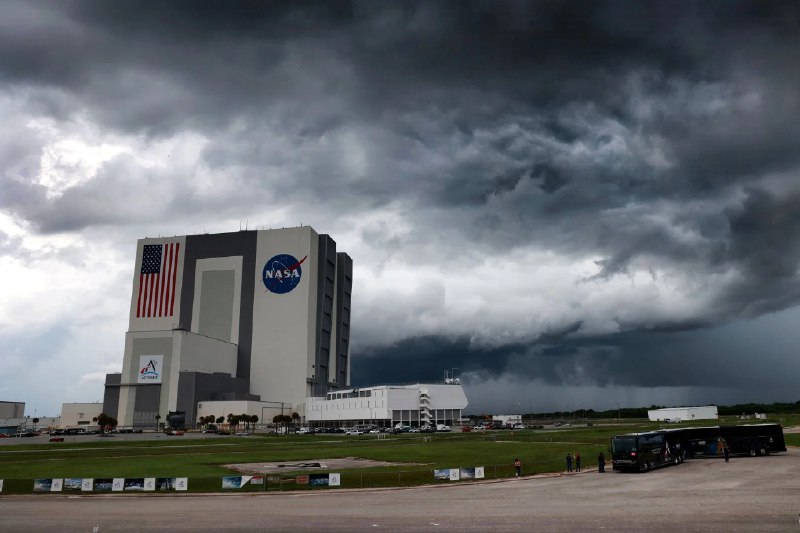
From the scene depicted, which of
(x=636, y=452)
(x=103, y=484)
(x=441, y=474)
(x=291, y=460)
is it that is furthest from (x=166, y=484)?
(x=636, y=452)

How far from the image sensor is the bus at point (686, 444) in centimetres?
5469

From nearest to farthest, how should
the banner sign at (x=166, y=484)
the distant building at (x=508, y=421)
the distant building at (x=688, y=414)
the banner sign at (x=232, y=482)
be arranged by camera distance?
the banner sign at (x=166, y=484)
the banner sign at (x=232, y=482)
the distant building at (x=508, y=421)
the distant building at (x=688, y=414)

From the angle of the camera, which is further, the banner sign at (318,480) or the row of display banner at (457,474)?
the row of display banner at (457,474)

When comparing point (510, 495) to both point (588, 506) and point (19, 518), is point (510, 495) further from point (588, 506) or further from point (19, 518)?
point (19, 518)

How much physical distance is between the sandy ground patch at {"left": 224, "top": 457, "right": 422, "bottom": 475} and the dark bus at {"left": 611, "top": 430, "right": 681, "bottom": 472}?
21.6 meters

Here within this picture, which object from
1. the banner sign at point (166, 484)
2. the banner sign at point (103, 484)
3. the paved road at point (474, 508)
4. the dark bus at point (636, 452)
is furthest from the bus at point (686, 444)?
the banner sign at point (103, 484)

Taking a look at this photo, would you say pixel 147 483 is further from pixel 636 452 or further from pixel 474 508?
pixel 636 452

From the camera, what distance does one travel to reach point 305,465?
2516 inches

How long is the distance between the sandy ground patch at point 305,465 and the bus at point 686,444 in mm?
22497

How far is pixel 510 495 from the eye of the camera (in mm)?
41438

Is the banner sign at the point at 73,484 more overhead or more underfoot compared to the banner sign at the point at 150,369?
more underfoot

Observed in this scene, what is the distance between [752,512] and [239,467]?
1880 inches

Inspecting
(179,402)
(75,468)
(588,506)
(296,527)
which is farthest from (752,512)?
(179,402)

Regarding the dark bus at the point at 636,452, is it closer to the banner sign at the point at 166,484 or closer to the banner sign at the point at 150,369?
the banner sign at the point at 166,484
